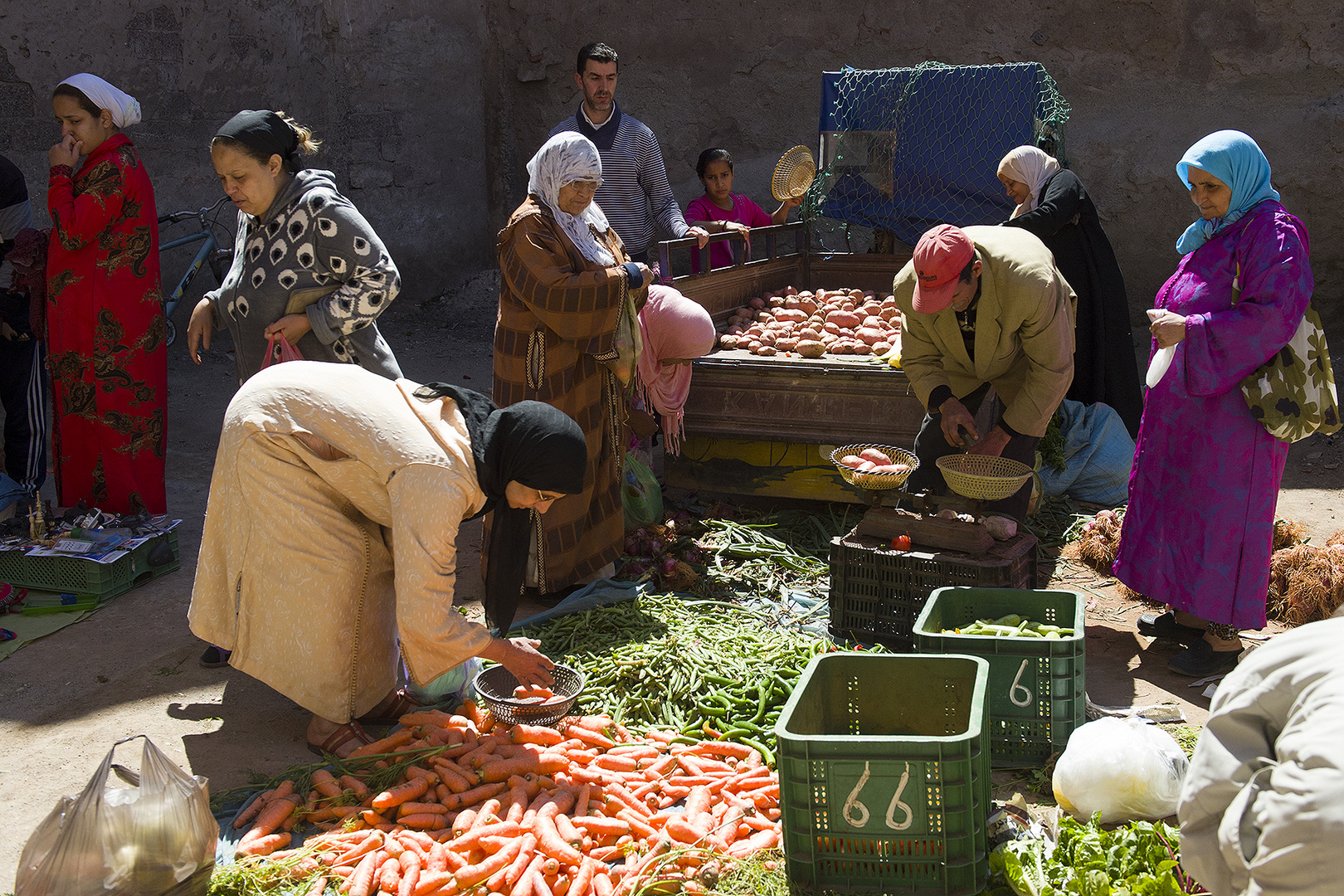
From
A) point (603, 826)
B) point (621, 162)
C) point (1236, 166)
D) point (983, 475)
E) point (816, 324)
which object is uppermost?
point (621, 162)

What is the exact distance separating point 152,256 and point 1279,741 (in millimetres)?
4968

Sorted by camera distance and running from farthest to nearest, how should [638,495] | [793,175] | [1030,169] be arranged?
[793,175] < [1030,169] < [638,495]

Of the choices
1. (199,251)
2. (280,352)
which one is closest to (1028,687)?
(280,352)

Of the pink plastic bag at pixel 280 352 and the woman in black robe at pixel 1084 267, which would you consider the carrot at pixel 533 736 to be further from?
the woman in black robe at pixel 1084 267

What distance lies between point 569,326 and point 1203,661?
2816mm

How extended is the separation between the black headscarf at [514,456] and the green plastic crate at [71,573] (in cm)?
243

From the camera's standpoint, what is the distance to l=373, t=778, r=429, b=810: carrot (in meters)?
2.93

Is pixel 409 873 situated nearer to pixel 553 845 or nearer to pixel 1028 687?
pixel 553 845

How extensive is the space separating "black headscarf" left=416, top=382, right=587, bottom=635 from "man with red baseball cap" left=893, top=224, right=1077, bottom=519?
182 cm

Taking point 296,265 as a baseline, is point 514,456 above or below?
below

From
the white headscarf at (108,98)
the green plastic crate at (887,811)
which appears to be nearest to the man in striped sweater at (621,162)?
the white headscarf at (108,98)

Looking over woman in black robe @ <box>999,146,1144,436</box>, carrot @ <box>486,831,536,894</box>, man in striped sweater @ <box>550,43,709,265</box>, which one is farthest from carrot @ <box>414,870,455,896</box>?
woman in black robe @ <box>999,146,1144,436</box>

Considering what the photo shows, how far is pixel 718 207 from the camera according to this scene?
7082mm

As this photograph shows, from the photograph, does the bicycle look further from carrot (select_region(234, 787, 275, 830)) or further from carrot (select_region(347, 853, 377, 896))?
carrot (select_region(347, 853, 377, 896))
